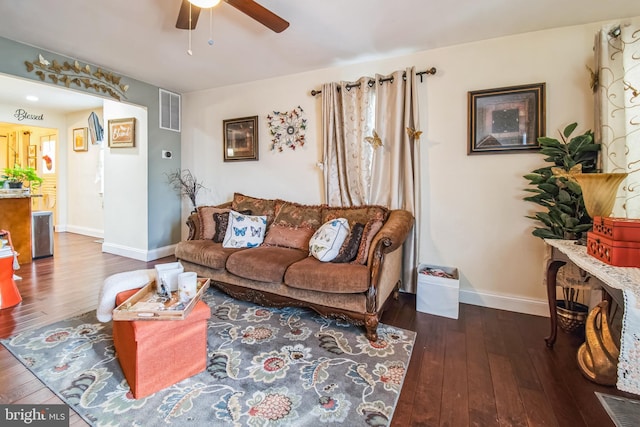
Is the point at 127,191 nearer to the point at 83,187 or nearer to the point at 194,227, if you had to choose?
the point at 194,227

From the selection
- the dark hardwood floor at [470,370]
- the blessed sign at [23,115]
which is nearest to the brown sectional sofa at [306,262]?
the dark hardwood floor at [470,370]

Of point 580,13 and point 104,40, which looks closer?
point 580,13

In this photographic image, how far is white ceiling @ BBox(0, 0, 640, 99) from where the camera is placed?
2.24 m

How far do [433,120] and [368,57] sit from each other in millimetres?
967

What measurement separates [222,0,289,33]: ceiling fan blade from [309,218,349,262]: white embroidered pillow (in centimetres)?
158

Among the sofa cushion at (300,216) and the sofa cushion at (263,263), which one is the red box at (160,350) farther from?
the sofa cushion at (300,216)

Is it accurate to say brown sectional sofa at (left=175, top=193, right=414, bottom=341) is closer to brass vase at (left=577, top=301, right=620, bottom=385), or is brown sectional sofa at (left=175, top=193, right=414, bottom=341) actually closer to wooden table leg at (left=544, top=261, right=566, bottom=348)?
wooden table leg at (left=544, top=261, right=566, bottom=348)

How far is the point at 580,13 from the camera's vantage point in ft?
7.51

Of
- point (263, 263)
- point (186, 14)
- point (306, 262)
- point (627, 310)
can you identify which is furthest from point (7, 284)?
point (627, 310)

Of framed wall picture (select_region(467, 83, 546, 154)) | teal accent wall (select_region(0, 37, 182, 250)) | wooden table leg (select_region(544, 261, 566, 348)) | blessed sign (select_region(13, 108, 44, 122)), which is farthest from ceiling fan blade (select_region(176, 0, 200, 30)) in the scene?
blessed sign (select_region(13, 108, 44, 122))

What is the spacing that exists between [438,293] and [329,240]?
3.48 feet

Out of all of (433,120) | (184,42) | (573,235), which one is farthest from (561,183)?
(184,42)

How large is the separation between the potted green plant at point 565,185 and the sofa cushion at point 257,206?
2486 mm

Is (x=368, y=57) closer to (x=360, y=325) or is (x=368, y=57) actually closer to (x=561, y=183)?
(x=561, y=183)
